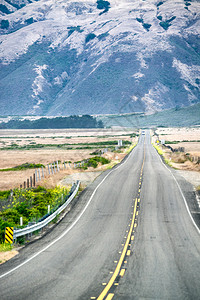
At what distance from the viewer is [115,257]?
14.5 metres

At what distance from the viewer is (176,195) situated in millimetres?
29172

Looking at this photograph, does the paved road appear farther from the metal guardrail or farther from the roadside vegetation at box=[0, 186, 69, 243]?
the roadside vegetation at box=[0, 186, 69, 243]

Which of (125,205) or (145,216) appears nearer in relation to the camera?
(145,216)

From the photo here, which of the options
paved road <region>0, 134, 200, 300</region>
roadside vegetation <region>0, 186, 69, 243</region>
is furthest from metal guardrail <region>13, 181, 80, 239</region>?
paved road <region>0, 134, 200, 300</region>

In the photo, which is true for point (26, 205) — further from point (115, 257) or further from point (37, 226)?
point (115, 257)

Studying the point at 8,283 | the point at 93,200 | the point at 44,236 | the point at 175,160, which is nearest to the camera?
the point at 8,283

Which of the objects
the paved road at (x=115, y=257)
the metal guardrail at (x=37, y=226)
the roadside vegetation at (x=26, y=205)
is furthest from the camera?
the roadside vegetation at (x=26, y=205)

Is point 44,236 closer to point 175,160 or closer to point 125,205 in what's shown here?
point 125,205

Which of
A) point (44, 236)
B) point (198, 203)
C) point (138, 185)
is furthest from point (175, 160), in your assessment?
point (44, 236)

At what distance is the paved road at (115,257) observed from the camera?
36.3ft

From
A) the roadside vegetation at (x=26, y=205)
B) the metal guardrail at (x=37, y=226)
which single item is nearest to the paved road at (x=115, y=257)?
the metal guardrail at (x=37, y=226)

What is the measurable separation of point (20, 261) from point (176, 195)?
1793 centimetres

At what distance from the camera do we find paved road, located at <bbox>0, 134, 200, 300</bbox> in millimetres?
11078

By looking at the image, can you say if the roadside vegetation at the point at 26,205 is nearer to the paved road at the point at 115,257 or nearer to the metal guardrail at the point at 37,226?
the metal guardrail at the point at 37,226
